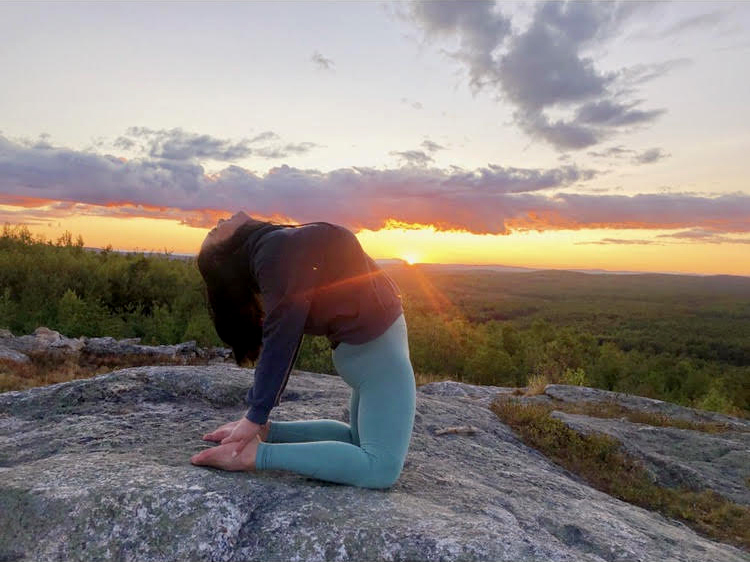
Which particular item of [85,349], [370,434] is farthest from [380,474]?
[85,349]

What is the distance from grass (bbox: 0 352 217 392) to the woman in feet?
29.5

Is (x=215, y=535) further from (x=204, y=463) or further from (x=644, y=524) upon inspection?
(x=644, y=524)

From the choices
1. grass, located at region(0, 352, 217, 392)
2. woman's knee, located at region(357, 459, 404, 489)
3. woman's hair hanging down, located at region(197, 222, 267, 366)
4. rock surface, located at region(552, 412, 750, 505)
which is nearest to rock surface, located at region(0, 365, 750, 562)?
woman's knee, located at region(357, 459, 404, 489)

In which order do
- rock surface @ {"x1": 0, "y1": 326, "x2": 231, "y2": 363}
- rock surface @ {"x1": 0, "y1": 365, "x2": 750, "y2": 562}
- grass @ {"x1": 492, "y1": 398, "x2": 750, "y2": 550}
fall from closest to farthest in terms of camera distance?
rock surface @ {"x1": 0, "y1": 365, "x2": 750, "y2": 562}
grass @ {"x1": 492, "y1": 398, "x2": 750, "y2": 550}
rock surface @ {"x1": 0, "y1": 326, "x2": 231, "y2": 363}

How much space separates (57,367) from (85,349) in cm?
221

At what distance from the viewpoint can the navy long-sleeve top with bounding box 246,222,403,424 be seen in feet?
9.42

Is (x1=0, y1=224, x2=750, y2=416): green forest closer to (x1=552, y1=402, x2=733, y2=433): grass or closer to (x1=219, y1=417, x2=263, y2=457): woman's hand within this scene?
(x1=552, y1=402, x2=733, y2=433): grass

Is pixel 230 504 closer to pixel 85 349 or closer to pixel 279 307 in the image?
pixel 279 307

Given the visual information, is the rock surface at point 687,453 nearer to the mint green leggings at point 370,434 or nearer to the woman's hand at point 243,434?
the mint green leggings at point 370,434

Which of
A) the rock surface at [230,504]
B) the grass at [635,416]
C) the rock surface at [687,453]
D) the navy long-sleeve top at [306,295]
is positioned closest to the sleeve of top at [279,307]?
the navy long-sleeve top at [306,295]

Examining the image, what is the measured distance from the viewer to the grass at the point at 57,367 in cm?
1055

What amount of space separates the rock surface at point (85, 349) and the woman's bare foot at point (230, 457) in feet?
40.0

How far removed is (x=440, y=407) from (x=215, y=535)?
434 centimetres

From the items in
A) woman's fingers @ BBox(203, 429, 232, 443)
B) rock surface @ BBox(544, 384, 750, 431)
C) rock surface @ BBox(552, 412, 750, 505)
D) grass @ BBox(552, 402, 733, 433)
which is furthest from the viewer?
rock surface @ BBox(544, 384, 750, 431)
